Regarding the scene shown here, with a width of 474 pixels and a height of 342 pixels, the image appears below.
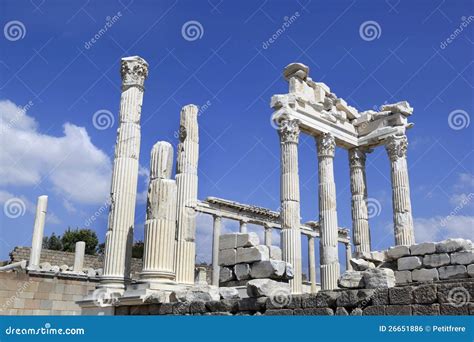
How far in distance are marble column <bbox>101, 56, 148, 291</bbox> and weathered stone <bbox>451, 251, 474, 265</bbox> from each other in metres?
10.9

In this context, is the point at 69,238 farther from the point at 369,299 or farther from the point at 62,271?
the point at 369,299

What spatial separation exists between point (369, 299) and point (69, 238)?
5581 centimetres

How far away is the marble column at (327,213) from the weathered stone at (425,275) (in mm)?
5817

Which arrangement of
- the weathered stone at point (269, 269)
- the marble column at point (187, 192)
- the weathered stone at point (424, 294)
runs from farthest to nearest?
the marble column at point (187, 192) → the weathered stone at point (269, 269) → the weathered stone at point (424, 294)

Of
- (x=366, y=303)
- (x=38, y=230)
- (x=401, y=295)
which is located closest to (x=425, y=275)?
(x=366, y=303)

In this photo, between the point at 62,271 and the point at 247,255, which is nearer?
the point at 247,255

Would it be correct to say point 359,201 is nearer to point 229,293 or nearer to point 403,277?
point 403,277

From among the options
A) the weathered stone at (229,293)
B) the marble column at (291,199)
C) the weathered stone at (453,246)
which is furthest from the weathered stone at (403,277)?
the weathered stone at (229,293)

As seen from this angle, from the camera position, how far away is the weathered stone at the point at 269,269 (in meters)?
12.0

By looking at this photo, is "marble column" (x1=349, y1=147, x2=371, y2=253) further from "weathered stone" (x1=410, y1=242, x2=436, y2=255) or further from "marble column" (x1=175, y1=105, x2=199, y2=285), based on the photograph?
"marble column" (x1=175, y1=105, x2=199, y2=285)

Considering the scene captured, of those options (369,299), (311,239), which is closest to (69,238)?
(311,239)

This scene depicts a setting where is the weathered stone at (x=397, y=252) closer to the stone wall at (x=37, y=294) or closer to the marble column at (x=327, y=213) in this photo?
the marble column at (x=327, y=213)

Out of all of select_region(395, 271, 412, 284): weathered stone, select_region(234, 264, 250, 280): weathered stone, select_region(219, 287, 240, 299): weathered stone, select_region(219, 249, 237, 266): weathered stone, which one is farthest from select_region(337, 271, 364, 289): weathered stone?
select_region(395, 271, 412, 284): weathered stone

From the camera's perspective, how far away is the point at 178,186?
16.8 m
